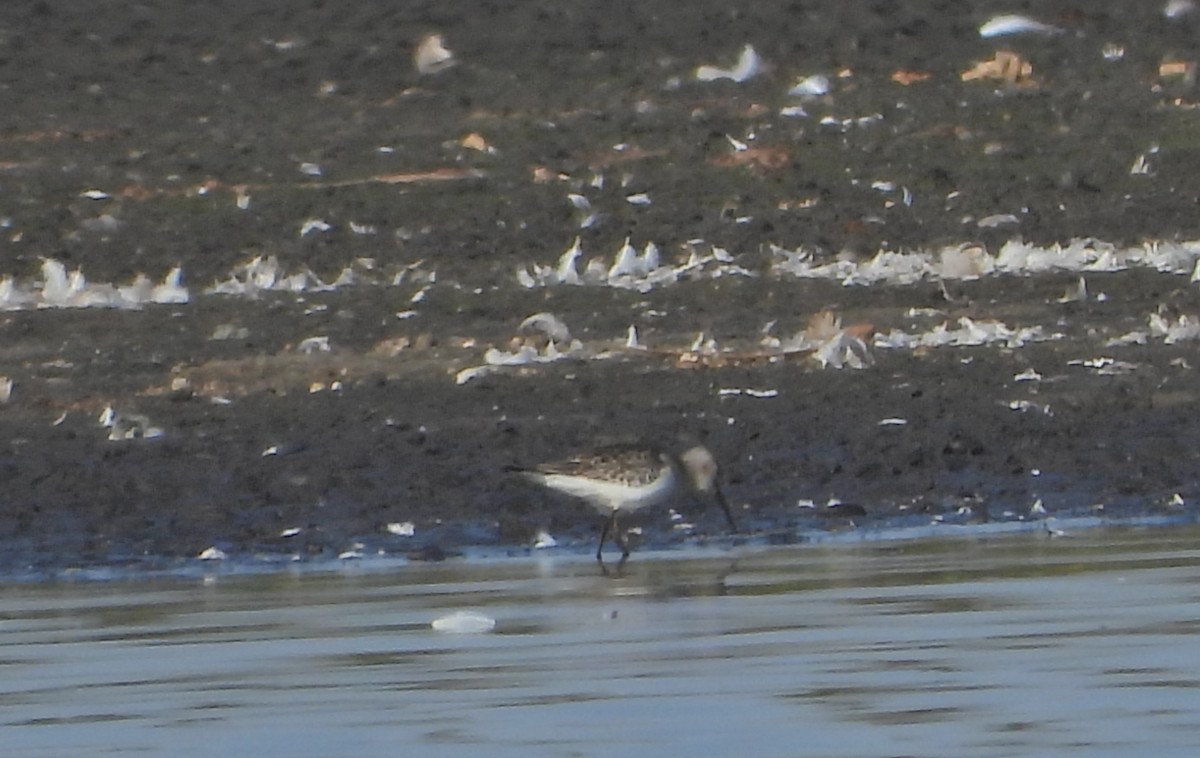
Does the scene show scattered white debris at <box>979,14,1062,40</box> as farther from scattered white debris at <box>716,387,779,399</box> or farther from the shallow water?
the shallow water

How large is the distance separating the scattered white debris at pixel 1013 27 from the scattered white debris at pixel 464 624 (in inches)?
545

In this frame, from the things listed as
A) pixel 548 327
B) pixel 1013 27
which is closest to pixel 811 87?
pixel 1013 27

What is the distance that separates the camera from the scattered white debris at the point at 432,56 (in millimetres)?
22531

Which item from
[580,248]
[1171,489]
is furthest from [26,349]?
[1171,489]

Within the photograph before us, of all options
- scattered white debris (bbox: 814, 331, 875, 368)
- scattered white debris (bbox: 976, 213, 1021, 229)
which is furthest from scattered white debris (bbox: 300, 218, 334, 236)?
scattered white debris (bbox: 814, 331, 875, 368)

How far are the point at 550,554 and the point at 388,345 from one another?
3.81 m

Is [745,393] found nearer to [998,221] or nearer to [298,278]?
[298,278]

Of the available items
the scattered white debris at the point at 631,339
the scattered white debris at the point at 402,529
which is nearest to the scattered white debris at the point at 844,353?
the scattered white debris at the point at 631,339

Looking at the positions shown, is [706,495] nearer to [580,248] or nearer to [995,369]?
[995,369]

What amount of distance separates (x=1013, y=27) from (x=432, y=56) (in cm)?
389

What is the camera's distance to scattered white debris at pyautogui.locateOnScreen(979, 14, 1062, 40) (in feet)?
74.5

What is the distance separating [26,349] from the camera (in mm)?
15602

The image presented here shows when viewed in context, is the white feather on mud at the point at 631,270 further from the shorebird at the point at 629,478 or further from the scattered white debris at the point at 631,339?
the shorebird at the point at 629,478

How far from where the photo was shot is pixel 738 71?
22.1 meters
